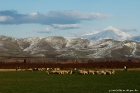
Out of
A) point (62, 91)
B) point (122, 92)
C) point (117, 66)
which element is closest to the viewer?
point (122, 92)

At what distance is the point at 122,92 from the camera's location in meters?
26.8

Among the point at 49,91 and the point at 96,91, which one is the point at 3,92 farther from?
the point at 96,91

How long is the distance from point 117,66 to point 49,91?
228ft

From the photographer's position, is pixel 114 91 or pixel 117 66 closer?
pixel 114 91

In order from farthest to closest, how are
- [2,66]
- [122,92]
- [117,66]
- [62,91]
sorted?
[2,66] → [117,66] → [62,91] → [122,92]

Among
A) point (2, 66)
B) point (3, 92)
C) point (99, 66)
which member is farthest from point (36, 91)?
point (2, 66)

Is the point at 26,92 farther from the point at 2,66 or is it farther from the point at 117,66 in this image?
the point at 2,66

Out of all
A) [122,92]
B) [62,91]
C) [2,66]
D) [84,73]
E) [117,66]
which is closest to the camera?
[122,92]

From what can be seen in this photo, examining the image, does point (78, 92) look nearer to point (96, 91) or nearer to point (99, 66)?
point (96, 91)

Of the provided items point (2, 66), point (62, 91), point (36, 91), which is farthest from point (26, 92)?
point (2, 66)

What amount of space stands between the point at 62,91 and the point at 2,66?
80119 millimetres

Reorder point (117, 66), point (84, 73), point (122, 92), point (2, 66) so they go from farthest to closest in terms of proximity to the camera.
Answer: point (2, 66) → point (117, 66) → point (84, 73) → point (122, 92)

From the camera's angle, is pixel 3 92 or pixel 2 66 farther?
pixel 2 66

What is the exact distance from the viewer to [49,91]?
28.9m
